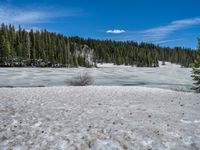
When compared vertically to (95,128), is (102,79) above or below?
below

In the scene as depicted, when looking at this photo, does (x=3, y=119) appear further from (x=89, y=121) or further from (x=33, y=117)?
(x=89, y=121)

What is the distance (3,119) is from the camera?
1103 cm

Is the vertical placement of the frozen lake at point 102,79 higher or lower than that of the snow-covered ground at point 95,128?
lower

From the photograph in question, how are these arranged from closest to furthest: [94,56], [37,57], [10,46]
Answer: [10,46], [37,57], [94,56]

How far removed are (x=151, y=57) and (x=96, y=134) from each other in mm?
172309

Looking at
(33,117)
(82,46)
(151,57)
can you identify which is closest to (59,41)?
(82,46)

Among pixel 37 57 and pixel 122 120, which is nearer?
pixel 122 120

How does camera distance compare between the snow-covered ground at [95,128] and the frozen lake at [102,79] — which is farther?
the frozen lake at [102,79]

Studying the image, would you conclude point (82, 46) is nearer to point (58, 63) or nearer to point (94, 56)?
point (94, 56)

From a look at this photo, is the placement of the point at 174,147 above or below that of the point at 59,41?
below

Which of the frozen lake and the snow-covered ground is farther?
the frozen lake

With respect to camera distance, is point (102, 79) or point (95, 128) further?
point (102, 79)

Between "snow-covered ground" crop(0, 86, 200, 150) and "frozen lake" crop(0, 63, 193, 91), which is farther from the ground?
"snow-covered ground" crop(0, 86, 200, 150)

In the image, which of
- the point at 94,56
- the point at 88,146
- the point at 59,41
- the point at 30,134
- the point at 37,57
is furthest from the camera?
the point at 94,56
